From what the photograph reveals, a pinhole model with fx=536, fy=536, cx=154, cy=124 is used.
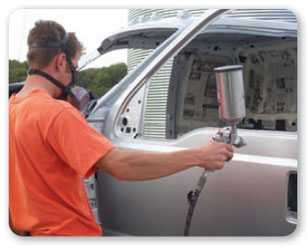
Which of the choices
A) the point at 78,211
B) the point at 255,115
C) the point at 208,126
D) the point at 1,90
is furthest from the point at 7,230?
the point at 255,115

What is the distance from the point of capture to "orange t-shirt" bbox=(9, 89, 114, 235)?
1.43 metres

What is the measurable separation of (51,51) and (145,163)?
429 millimetres

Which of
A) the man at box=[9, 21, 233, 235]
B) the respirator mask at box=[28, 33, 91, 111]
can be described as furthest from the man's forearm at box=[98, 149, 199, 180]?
the respirator mask at box=[28, 33, 91, 111]

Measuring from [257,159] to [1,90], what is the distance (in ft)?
2.57

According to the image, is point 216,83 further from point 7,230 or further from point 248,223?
point 7,230

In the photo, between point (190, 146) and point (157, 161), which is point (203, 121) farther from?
point (157, 161)

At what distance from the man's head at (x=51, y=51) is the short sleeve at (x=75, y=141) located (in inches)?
7.1

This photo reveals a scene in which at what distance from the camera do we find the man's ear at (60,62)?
156 cm

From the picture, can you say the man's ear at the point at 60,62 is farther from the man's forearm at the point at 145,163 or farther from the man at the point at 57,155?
the man's forearm at the point at 145,163

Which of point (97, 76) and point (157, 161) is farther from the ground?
point (97, 76)

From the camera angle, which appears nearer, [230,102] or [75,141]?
[75,141]

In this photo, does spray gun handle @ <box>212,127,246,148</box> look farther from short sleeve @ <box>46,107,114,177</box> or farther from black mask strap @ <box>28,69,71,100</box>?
black mask strap @ <box>28,69,71,100</box>

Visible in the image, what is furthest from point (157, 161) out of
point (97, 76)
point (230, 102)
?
point (97, 76)

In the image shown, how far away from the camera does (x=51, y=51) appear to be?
1.56 m
